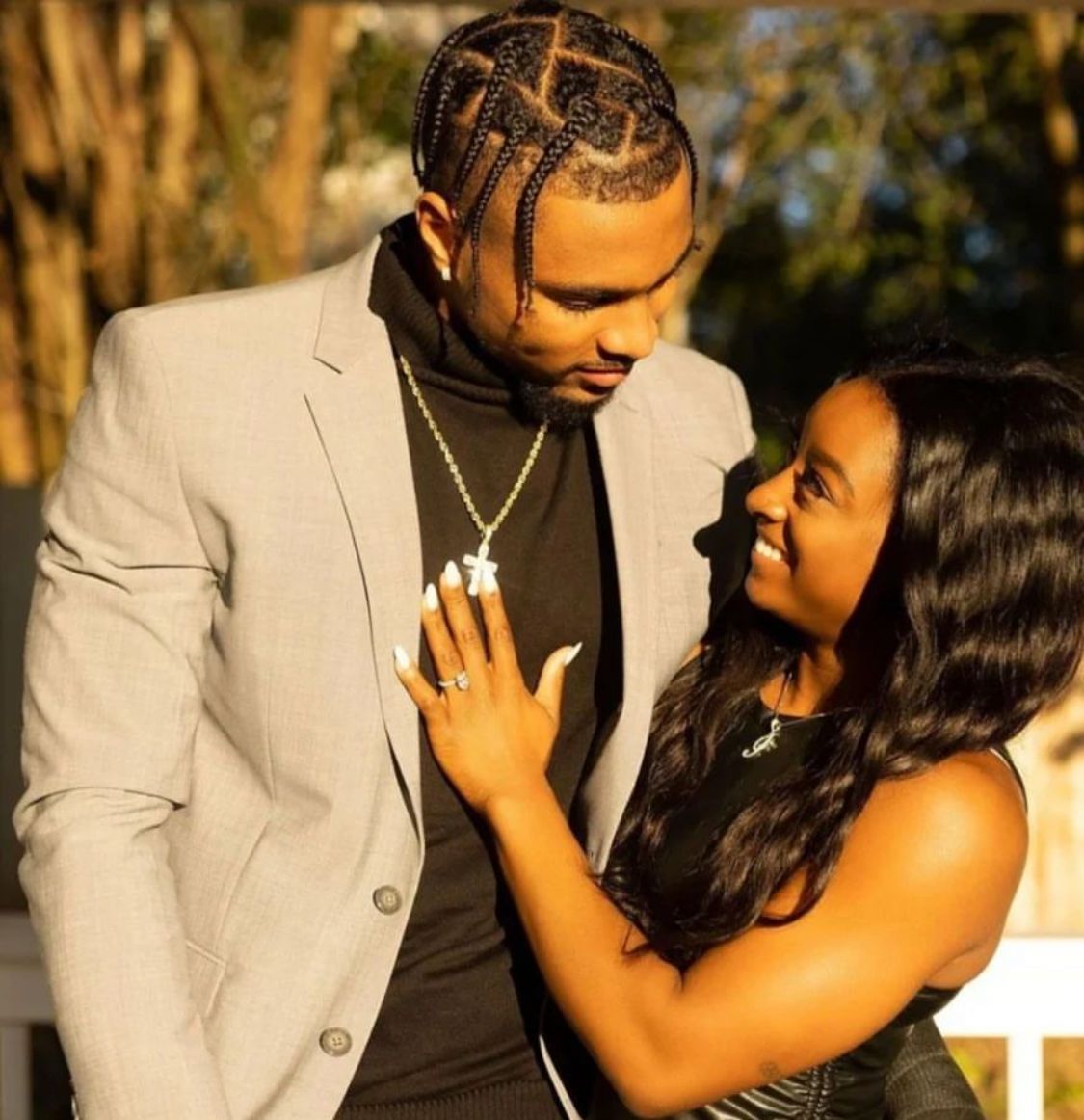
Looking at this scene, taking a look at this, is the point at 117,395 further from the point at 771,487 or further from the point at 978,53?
the point at 978,53

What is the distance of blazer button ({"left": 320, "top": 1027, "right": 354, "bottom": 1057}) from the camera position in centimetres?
243

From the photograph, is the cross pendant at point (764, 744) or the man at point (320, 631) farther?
the cross pendant at point (764, 744)

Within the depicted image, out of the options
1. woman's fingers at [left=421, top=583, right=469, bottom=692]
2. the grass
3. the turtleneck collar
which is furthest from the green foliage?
woman's fingers at [left=421, top=583, right=469, bottom=692]

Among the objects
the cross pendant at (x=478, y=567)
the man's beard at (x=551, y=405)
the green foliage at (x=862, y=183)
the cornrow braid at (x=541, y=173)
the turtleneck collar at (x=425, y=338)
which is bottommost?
the green foliage at (x=862, y=183)

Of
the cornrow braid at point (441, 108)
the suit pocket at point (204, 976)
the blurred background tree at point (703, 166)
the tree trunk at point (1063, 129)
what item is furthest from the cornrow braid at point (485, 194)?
the tree trunk at point (1063, 129)

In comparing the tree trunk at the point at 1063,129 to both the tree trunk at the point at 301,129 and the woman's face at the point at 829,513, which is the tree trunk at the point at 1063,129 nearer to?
the tree trunk at the point at 301,129

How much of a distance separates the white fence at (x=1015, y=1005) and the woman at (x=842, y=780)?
2.47 feet

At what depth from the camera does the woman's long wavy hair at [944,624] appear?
8.16 ft

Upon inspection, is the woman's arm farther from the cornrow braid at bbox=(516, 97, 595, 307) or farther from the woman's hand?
Answer: the cornrow braid at bbox=(516, 97, 595, 307)

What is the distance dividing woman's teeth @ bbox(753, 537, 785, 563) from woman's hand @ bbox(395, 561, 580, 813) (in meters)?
0.38

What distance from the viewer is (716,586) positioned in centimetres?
288

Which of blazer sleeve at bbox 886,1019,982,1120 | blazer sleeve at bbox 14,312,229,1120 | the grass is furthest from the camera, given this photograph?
the grass

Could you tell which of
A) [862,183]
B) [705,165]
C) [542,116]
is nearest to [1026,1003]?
[542,116]

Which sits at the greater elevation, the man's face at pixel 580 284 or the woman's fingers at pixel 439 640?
the man's face at pixel 580 284
